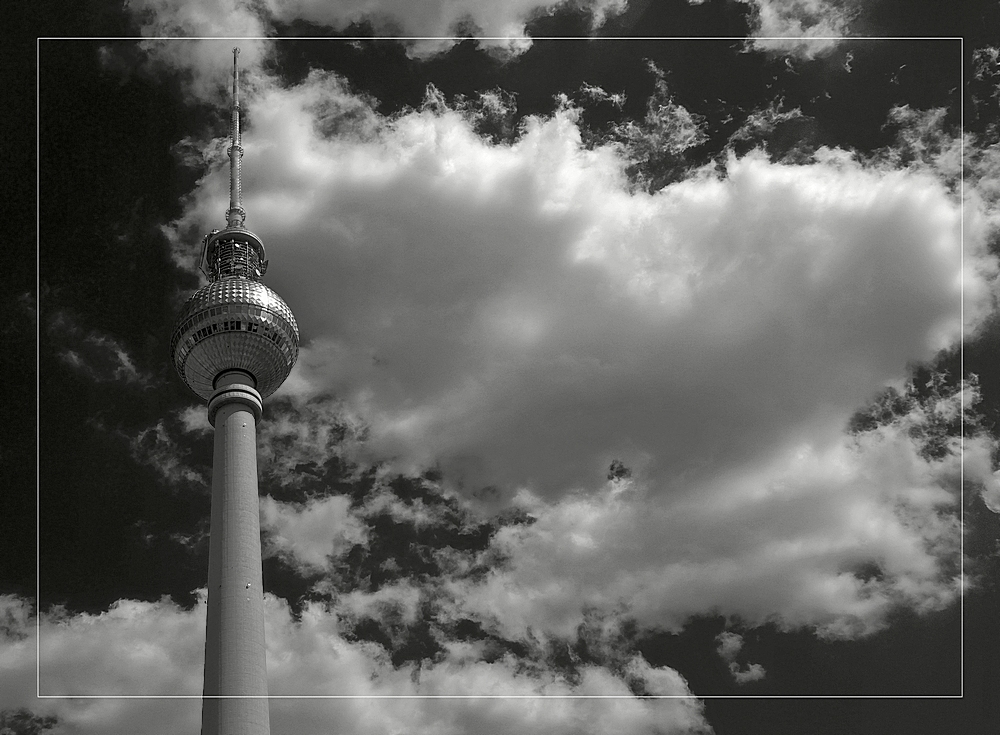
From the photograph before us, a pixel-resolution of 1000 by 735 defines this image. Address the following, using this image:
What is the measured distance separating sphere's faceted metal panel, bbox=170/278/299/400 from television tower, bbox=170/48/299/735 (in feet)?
0.40

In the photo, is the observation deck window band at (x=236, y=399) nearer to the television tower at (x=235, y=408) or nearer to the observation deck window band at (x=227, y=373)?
the television tower at (x=235, y=408)

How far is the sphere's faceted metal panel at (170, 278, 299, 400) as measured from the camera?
137 m

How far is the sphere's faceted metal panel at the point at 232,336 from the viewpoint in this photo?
137 metres

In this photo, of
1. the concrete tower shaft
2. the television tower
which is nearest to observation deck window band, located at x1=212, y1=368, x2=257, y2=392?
the television tower

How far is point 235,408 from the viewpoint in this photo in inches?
5138

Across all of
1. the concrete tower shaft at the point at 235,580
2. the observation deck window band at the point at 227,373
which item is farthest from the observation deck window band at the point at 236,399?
the observation deck window band at the point at 227,373

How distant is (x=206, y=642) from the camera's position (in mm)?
111312

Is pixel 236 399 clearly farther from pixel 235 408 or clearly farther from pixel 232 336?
pixel 232 336

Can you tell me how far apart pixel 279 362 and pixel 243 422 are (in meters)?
13.4

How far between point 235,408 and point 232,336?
10.8m

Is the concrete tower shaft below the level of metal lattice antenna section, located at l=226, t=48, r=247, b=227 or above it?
below

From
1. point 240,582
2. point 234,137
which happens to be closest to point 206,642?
point 240,582

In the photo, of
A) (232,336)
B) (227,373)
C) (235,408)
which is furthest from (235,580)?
(232,336)

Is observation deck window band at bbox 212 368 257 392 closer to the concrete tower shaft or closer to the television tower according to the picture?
the television tower
